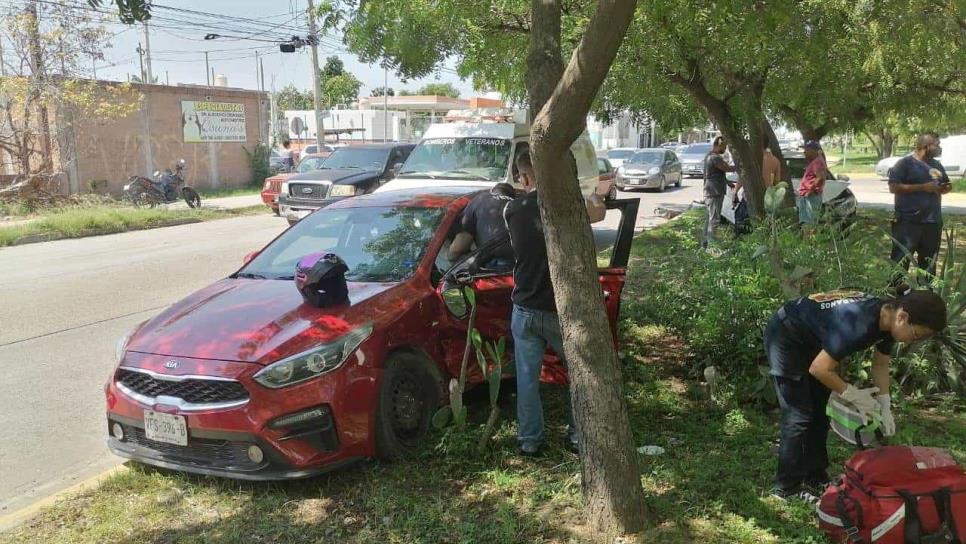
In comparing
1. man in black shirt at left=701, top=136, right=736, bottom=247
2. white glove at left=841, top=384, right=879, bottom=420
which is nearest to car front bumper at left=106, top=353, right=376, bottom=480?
white glove at left=841, top=384, right=879, bottom=420

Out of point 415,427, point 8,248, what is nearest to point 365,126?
point 8,248

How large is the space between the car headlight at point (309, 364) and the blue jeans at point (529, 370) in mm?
891

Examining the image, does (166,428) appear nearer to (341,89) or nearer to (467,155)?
(467,155)

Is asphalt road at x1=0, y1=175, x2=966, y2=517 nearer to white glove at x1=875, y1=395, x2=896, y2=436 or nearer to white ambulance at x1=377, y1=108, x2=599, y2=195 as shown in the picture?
white ambulance at x1=377, y1=108, x2=599, y2=195

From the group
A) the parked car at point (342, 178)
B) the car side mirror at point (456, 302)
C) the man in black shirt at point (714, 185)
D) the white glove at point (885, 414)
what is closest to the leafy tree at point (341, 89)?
the parked car at point (342, 178)

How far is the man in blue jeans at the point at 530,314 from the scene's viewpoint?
4258 millimetres

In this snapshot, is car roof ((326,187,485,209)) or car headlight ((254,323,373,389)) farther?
car roof ((326,187,485,209))

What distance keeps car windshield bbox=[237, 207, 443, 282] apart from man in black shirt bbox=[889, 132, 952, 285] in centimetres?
466

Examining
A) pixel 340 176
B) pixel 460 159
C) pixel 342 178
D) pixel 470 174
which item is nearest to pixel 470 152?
pixel 460 159

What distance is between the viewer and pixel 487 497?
3.98 m

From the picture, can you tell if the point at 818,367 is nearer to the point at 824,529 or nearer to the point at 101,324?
the point at 824,529

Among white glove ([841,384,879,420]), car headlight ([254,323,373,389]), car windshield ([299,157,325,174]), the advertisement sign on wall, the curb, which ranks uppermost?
the advertisement sign on wall

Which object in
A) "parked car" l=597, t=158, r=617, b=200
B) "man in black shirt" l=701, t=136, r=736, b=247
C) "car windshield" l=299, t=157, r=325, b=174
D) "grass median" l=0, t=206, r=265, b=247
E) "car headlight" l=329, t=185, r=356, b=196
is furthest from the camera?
"car windshield" l=299, t=157, r=325, b=174

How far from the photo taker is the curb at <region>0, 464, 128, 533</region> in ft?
12.9
